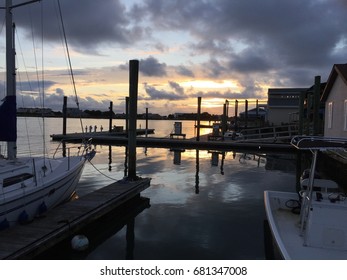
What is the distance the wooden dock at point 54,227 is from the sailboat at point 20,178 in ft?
1.03

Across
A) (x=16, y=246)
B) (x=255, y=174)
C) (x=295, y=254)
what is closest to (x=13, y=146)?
(x=16, y=246)

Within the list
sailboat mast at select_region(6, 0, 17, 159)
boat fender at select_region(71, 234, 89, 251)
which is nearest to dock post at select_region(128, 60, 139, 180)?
sailboat mast at select_region(6, 0, 17, 159)

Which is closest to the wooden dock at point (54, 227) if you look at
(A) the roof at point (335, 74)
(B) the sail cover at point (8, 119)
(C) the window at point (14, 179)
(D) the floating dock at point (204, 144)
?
(C) the window at point (14, 179)

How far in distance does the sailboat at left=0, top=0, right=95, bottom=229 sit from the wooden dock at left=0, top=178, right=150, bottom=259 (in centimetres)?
31

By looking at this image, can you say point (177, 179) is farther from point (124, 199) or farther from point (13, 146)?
point (13, 146)

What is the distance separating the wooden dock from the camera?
7.04 metres

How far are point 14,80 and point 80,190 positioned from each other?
5.73 meters

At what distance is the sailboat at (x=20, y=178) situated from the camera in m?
8.27

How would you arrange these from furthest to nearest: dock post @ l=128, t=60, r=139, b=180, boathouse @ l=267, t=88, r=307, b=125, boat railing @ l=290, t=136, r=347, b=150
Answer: boathouse @ l=267, t=88, r=307, b=125, dock post @ l=128, t=60, r=139, b=180, boat railing @ l=290, t=136, r=347, b=150

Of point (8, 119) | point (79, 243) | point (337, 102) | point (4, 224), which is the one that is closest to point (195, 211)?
point (79, 243)

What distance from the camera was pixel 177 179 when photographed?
1817 cm

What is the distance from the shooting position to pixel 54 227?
8219 millimetres

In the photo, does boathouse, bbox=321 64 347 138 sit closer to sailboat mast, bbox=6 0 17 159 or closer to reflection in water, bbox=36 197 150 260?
reflection in water, bbox=36 197 150 260

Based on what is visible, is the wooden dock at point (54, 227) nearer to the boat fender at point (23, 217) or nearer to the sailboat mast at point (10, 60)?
the boat fender at point (23, 217)
